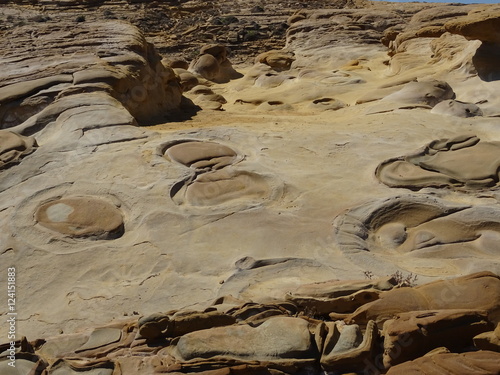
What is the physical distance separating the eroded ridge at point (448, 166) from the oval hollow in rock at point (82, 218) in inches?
95.7

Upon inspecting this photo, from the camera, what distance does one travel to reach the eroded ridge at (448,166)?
5.73 m

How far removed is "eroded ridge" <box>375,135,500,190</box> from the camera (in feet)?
18.8

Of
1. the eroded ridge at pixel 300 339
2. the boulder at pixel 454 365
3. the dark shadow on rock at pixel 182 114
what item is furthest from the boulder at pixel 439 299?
the dark shadow on rock at pixel 182 114

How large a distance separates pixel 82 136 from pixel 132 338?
157 inches

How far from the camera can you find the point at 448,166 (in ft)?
19.8

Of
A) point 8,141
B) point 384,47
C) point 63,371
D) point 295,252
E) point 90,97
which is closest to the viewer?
point 63,371

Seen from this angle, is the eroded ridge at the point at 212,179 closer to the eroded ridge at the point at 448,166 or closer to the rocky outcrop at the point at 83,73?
the eroded ridge at the point at 448,166

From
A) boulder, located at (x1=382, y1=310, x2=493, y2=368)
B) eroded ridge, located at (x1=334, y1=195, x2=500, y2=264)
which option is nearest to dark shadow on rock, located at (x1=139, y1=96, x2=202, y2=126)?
eroded ridge, located at (x1=334, y1=195, x2=500, y2=264)

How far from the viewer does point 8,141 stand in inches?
275

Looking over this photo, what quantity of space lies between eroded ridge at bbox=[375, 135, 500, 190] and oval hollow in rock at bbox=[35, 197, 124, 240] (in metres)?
2.43

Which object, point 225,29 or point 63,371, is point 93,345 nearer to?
point 63,371

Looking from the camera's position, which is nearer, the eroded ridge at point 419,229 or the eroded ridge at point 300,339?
the eroded ridge at point 300,339

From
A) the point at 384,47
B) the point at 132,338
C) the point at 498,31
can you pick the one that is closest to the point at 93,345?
the point at 132,338

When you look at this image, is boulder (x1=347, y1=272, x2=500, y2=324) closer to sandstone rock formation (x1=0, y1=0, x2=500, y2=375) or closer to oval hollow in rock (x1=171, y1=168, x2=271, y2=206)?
sandstone rock formation (x1=0, y1=0, x2=500, y2=375)
